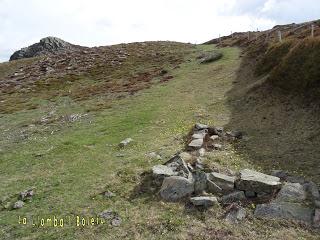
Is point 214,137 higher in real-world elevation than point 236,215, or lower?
higher

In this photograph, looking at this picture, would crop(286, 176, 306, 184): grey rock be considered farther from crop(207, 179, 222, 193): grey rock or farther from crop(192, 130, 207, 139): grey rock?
crop(192, 130, 207, 139): grey rock

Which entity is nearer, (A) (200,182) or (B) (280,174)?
(A) (200,182)

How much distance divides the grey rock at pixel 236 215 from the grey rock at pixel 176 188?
7.25ft

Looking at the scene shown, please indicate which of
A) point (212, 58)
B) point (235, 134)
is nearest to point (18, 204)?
point (235, 134)

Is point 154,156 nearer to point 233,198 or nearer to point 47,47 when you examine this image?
point 233,198

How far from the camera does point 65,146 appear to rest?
29.4 m

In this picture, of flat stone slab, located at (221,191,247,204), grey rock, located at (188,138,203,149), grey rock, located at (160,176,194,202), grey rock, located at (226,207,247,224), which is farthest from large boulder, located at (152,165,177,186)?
grey rock, located at (188,138,203,149)

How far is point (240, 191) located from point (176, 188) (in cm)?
265

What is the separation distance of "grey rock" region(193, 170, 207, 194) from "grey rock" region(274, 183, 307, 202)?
3.08m

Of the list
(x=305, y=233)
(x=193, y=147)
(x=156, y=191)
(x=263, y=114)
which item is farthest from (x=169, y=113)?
(x=305, y=233)

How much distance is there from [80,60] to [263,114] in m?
54.2

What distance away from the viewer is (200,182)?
1875cm

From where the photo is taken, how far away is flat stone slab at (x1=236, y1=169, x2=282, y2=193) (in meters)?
17.9

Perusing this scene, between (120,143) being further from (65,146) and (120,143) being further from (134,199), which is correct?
(134,199)
